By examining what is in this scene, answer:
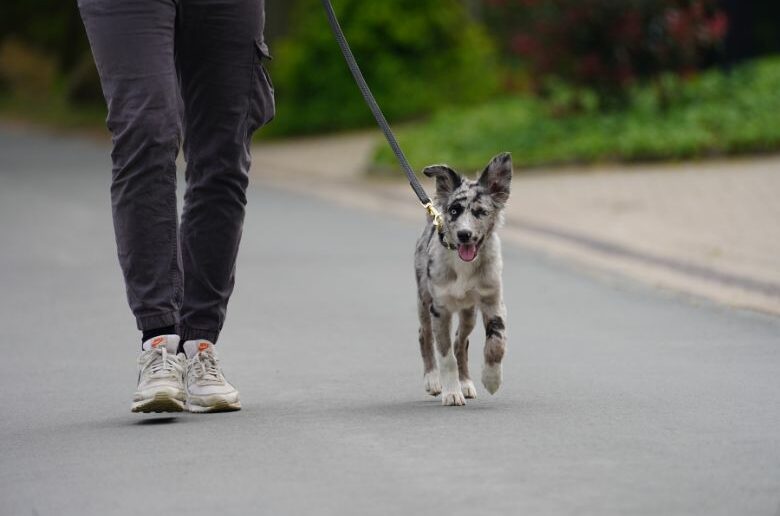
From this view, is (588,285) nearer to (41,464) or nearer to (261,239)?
(261,239)

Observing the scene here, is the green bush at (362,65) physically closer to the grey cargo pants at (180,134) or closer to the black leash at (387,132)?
the black leash at (387,132)

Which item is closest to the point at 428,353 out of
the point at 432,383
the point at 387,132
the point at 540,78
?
the point at 432,383

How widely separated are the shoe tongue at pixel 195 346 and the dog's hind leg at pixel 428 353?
93 cm

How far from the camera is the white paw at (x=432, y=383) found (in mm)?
6578

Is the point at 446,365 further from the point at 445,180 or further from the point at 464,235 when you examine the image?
the point at 445,180

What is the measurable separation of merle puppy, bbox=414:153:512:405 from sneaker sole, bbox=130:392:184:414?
107 centimetres

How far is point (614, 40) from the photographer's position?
19.4 meters

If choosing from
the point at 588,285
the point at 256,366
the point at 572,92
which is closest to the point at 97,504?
the point at 256,366

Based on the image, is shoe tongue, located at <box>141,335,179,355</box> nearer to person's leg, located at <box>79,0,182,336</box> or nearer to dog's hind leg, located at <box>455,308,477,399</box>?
person's leg, located at <box>79,0,182,336</box>

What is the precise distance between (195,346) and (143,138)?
32.3 inches

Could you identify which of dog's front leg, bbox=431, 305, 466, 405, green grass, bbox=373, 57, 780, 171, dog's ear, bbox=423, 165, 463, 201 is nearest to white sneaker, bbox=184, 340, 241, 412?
dog's front leg, bbox=431, 305, 466, 405

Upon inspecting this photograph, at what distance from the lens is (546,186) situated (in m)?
16.1

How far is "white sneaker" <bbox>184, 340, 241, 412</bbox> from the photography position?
6.02 meters

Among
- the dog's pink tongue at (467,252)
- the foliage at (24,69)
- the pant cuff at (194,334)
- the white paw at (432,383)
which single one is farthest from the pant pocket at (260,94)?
the foliage at (24,69)
